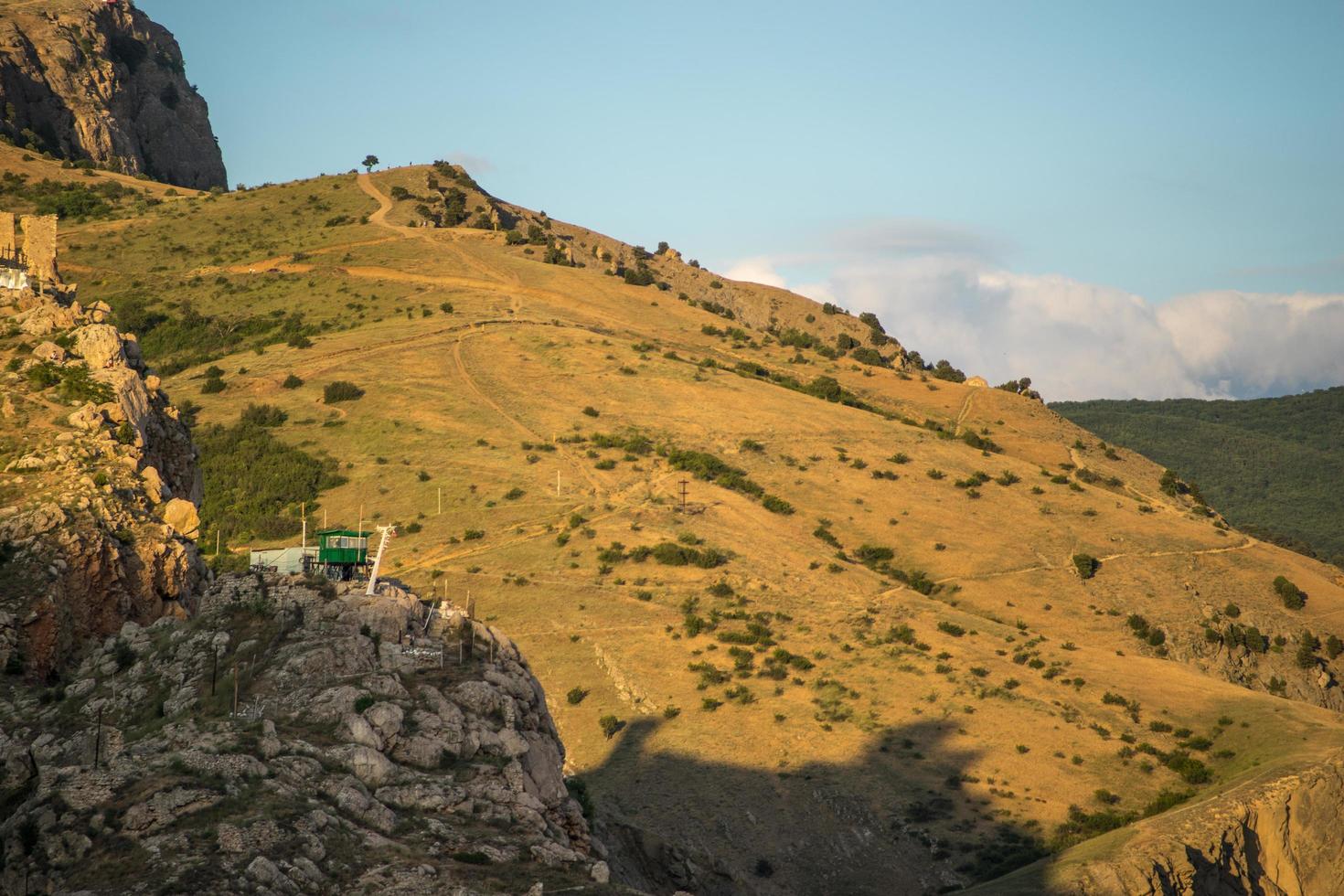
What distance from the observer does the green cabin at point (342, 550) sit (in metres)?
27.3

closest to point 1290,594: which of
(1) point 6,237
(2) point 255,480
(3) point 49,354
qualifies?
(2) point 255,480

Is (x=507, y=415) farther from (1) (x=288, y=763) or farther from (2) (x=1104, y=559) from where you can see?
(1) (x=288, y=763)

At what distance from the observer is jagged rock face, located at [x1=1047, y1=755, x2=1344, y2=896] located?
1529 inches

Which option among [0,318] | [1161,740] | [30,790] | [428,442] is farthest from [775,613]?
[30,790]

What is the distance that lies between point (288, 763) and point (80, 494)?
8.88 m

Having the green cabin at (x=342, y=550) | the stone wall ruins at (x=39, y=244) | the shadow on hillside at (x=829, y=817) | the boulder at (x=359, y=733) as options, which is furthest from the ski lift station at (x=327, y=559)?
the shadow on hillside at (x=829, y=817)

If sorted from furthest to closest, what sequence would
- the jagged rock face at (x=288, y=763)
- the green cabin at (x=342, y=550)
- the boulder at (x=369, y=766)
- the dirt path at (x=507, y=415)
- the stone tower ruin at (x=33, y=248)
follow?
the dirt path at (x=507, y=415) < the stone tower ruin at (x=33, y=248) < the green cabin at (x=342, y=550) < the boulder at (x=369, y=766) < the jagged rock face at (x=288, y=763)

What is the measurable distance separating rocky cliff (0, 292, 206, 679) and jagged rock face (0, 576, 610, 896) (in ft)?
3.18

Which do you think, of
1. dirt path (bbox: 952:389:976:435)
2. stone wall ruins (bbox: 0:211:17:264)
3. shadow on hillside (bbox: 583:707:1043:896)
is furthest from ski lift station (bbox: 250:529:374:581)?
dirt path (bbox: 952:389:976:435)

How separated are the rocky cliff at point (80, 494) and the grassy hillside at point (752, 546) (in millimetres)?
11470

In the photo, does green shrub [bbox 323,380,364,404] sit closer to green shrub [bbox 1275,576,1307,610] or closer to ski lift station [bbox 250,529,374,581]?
green shrub [bbox 1275,576,1307,610]

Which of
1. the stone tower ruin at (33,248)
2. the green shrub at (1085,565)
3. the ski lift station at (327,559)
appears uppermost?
the stone tower ruin at (33,248)

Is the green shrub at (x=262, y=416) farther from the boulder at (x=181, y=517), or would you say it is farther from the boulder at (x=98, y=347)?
the boulder at (x=181, y=517)

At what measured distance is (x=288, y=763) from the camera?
20.1m
